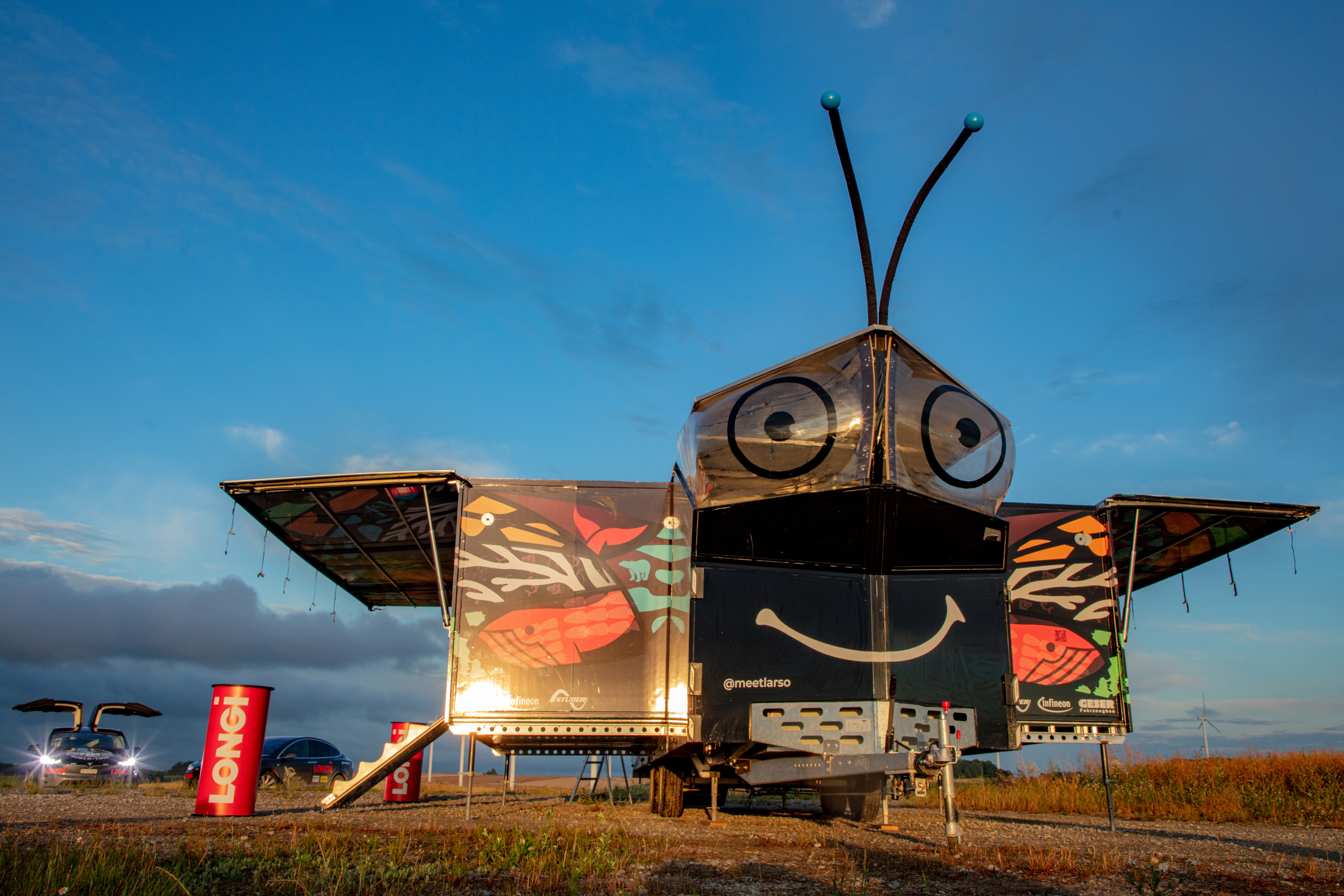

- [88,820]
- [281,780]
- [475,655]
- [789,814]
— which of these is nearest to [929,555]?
[475,655]

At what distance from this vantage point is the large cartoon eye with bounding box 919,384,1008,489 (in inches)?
304

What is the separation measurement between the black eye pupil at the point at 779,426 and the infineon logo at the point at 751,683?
2.22m

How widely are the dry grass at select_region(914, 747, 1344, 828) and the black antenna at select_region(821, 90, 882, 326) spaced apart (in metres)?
9.85

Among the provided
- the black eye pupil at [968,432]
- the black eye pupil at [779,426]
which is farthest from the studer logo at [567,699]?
the black eye pupil at [968,432]

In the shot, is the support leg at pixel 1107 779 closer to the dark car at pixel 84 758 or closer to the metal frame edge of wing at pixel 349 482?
the metal frame edge of wing at pixel 349 482

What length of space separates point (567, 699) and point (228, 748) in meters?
3.98

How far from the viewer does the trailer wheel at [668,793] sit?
1088 centimetres

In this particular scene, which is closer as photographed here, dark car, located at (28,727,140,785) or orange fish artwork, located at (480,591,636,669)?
orange fish artwork, located at (480,591,636,669)

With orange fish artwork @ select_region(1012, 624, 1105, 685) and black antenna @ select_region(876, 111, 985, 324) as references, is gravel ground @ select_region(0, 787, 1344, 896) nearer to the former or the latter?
orange fish artwork @ select_region(1012, 624, 1105, 685)

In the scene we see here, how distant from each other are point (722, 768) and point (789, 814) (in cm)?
380

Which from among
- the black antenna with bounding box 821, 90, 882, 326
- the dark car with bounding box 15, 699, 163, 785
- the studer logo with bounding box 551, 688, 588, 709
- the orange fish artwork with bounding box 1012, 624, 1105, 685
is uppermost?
the black antenna with bounding box 821, 90, 882, 326

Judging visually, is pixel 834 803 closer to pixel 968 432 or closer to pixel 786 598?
pixel 786 598

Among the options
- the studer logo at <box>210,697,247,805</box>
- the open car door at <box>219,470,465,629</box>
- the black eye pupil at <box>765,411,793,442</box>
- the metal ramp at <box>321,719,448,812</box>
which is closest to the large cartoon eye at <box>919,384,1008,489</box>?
the black eye pupil at <box>765,411,793,442</box>

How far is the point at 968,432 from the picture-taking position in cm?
786
